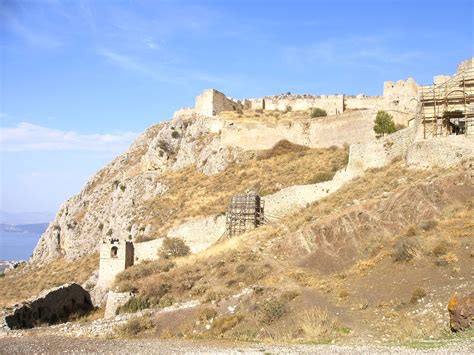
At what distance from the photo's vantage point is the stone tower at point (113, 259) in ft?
97.7

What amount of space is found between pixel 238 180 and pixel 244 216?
13559 millimetres

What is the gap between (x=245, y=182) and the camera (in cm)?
4203

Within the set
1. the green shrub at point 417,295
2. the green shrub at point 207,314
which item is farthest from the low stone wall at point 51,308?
the green shrub at point 417,295

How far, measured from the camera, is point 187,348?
12.2m

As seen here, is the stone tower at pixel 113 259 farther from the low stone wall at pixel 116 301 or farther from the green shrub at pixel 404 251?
the green shrub at pixel 404 251

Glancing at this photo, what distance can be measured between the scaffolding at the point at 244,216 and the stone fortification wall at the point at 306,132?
13.6m

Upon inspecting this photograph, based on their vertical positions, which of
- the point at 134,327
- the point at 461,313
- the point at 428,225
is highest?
the point at 428,225

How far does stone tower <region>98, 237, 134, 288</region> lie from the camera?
97.7 feet

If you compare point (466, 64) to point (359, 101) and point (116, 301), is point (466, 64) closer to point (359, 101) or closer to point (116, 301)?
point (116, 301)

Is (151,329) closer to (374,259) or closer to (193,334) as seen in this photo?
(193,334)

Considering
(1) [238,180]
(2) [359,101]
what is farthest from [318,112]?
(1) [238,180]

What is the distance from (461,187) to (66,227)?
39.1 metres

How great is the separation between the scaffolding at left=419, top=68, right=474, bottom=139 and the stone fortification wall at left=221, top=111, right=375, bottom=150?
12148mm

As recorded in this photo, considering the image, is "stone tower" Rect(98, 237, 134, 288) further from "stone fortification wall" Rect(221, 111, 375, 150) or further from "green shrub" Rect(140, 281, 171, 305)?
"stone fortification wall" Rect(221, 111, 375, 150)
